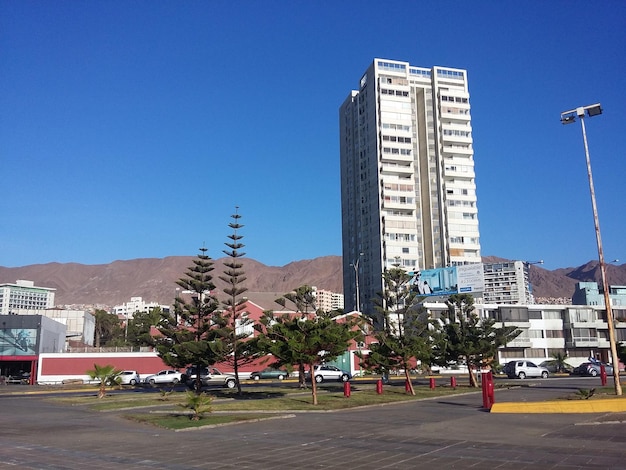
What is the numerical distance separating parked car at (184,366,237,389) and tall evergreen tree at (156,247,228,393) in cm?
428

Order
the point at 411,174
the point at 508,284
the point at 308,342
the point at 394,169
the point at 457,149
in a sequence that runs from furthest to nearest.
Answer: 1. the point at 508,284
2. the point at 457,149
3. the point at 411,174
4. the point at 394,169
5. the point at 308,342

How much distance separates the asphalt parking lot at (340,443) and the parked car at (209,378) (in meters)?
20.4

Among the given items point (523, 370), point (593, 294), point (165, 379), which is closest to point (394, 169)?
point (593, 294)

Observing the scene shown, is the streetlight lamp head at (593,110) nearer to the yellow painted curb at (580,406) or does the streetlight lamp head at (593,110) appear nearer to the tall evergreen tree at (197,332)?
the yellow painted curb at (580,406)

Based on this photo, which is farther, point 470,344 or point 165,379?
point 165,379

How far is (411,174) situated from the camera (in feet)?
290

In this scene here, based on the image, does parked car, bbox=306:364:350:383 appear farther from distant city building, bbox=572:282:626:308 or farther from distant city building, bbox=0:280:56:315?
distant city building, bbox=0:280:56:315

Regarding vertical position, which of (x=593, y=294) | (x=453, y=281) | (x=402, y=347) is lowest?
(x=402, y=347)

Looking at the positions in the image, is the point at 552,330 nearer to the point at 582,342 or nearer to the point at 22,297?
the point at 582,342

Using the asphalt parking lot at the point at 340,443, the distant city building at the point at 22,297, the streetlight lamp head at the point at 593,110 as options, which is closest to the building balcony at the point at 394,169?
the streetlight lamp head at the point at 593,110

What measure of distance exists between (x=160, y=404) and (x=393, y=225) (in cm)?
6606

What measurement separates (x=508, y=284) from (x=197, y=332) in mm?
104466

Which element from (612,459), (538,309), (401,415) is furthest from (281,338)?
(538,309)

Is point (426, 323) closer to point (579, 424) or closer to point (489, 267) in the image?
point (579, 424)
